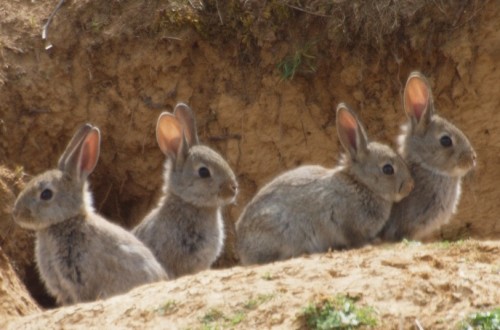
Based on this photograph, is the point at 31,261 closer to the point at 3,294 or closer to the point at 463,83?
the point at 3,294

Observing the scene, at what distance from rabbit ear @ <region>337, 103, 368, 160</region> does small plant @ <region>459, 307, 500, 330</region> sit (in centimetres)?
347

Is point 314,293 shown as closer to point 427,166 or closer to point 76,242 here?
point 76,242

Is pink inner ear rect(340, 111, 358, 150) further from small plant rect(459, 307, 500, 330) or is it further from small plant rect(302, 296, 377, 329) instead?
small plant rect(459, 307, 500, 330)

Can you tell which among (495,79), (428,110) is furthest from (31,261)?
(495,79)

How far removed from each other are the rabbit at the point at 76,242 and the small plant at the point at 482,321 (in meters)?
3.30

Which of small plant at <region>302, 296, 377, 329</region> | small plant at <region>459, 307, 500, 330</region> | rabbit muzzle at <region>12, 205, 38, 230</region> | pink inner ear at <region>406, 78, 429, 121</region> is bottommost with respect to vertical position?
small plant at <region>459, 307, 500, 330</region>

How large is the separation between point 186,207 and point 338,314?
11.8 feet

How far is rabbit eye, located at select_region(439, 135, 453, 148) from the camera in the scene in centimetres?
1043

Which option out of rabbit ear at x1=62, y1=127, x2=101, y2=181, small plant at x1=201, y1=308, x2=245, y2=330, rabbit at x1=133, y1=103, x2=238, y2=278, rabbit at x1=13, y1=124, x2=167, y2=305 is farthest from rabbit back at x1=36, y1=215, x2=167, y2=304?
small plant at x1=201, y1=308, x2=245, y2=330

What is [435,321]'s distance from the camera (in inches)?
270

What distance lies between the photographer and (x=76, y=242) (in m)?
9.34

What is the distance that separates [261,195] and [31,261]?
10.9 ft

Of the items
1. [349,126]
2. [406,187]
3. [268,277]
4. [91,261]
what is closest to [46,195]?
[91,261]

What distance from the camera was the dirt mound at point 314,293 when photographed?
7.13 metres
